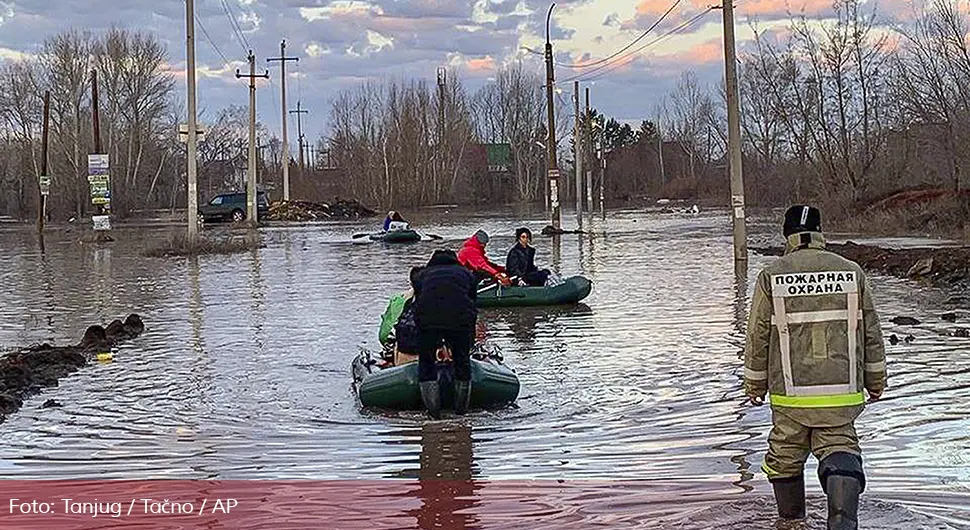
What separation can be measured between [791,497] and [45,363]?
1019 cm

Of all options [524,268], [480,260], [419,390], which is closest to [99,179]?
[524,268]

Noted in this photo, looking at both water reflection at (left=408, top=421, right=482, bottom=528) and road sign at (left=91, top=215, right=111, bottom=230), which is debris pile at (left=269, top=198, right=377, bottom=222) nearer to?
road sign at (left=91, top=215, right=111, bottom=230)

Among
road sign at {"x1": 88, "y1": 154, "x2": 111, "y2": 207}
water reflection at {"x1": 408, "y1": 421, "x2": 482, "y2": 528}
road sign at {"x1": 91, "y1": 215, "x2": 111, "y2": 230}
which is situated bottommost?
water reflection at {"x1": 408, "y1": 421, "x2": 482, "y2": 528}

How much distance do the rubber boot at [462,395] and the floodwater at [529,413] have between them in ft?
0.55

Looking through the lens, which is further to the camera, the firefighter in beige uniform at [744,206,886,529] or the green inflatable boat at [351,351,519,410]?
the green inflatable boat at [351,351,519,410]

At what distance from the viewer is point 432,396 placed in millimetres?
11273

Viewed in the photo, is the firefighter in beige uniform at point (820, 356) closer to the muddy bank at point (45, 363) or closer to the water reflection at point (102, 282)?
the muddy bank at point (45, 363)

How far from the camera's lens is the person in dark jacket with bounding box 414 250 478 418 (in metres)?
11.2

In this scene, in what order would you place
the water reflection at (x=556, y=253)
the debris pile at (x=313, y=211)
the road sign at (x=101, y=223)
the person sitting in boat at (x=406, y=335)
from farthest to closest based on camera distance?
the debris pile at (x=313, y=211) → the road sign at (x=101, y=223) → the water reflection at (x=556, y=253) → the person sitting in boat at (x=406, y=335)

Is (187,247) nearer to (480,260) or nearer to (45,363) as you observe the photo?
(480,260)

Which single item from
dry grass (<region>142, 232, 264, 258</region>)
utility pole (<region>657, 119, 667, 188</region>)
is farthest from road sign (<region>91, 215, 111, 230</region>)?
utility pole (<region>657, 119, 667, 188</region>)

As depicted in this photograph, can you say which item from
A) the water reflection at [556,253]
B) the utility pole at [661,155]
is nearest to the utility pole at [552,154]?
the water reflection at [556,253]

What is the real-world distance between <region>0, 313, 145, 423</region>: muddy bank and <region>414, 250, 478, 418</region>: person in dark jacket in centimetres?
394

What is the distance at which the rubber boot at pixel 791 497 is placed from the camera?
6.96 m
